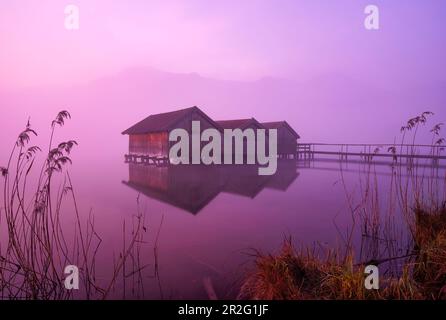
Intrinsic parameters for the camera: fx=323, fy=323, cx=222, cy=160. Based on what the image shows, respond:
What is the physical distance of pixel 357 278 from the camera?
3.81 meters

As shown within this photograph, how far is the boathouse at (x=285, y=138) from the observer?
1198 inches

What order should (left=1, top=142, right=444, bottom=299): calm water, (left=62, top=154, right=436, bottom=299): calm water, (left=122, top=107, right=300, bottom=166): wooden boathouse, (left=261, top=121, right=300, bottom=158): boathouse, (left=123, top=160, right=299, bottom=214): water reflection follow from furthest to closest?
(left=261, top=121, right=300, bottom=158): boathouse
(left=122, top=107, right=300, bottom=166): wooden boathouse
(left=123, top=160, right=299, bottom=214): water reflection
(left=62, top=154, right=436, bottom=299): calm water
(left=1, top=142, right=444, bottom=299): calm water

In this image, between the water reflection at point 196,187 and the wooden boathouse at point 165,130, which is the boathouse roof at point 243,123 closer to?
the wooden boathouse at point 165,130

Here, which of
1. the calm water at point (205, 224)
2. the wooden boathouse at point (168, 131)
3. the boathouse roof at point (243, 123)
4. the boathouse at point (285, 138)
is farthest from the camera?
the boathouse at point (285, 138)

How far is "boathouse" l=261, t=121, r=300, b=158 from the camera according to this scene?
30.4m

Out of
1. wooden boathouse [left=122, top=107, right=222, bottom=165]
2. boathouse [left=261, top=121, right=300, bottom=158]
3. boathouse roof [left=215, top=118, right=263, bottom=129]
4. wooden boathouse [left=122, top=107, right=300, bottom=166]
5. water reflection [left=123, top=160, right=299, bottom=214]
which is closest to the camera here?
water reflection [left=123, top=160, right=299, bottom=214]

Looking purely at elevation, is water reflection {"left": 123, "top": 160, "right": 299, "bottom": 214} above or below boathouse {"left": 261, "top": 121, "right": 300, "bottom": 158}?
below

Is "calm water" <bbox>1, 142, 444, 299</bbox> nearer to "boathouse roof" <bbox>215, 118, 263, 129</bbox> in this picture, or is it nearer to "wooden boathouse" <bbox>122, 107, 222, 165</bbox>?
"wooden boathouse" <bbox>122, 107, 222, 165</bbox>

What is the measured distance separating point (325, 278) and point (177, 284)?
228 cm

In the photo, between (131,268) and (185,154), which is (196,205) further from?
(185,154)

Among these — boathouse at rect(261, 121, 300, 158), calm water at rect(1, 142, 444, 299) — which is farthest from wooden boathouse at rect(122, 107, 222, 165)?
boathouse at rect(261, 121, 300, 158)

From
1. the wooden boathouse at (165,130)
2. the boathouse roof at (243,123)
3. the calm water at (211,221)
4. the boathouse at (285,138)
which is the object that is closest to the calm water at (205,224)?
the calm water at (211,221)

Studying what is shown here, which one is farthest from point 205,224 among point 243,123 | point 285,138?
point 285,138
